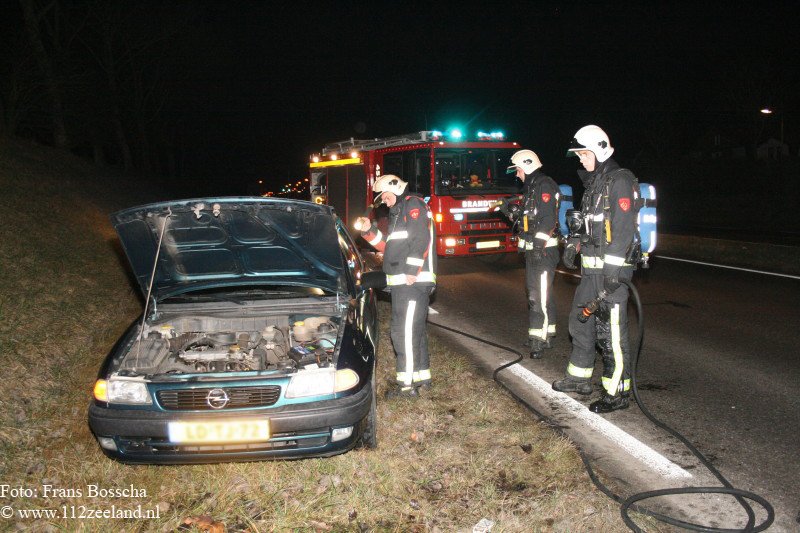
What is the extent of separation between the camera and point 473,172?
10719 millimetres

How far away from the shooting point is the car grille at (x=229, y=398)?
3.39 metres

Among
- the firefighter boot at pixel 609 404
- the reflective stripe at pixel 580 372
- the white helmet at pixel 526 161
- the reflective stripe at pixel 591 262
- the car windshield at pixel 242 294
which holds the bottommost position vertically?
the firefighter boot at pixel 609 404

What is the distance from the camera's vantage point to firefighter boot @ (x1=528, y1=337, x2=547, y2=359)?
5.98 metres

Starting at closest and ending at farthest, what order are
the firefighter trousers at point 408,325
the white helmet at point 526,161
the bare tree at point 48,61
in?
the firefighter trousers at point 408,325 → the white helmet at point 526,161 → the bare tree at point 48,61

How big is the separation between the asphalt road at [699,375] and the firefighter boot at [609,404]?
0.21 feet

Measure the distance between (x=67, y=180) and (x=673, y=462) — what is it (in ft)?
58.2

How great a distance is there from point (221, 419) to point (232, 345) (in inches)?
38.8

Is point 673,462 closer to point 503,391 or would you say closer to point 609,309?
point 609,309

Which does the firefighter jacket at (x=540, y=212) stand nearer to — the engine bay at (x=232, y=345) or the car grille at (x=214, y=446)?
the engine bay at (x=232, y=345)

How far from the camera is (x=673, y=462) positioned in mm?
3746

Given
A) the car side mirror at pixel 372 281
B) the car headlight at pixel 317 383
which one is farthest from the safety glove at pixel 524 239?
the car headlight at pixel 317 383

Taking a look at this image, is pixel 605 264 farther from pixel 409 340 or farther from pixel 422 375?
pixel 422 375

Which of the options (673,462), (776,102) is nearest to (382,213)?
(673,462)

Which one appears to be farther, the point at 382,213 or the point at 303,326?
the point at 382,213
